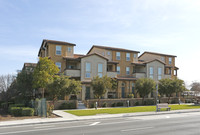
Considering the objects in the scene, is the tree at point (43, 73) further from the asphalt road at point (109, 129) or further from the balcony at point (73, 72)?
the asphalt road at point (109, 129)

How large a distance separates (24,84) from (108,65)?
691 inches

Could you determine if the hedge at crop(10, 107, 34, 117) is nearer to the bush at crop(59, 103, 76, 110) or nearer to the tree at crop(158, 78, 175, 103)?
the bush at crop(59, 103, 76, 110)

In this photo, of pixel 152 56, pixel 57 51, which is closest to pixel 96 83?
pixel 57 51

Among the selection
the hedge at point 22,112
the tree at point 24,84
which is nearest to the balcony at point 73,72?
the tree at point 24,84

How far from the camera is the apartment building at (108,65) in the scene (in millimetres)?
35781

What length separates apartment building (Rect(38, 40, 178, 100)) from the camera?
35781mm

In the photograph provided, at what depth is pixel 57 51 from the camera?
36000 millimetres

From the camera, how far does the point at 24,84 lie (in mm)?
29500

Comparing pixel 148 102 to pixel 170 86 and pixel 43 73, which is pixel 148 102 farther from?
pixel 43 73

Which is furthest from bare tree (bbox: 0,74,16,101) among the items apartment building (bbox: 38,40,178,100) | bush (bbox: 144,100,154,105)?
bush (bbox: 144,100,154,105)

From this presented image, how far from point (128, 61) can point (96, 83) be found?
1643cm

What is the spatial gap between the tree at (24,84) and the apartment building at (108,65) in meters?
5.99

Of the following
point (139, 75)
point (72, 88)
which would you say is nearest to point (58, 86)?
point (72, 88)

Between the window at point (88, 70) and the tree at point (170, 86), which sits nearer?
the window at point (88, 70)
